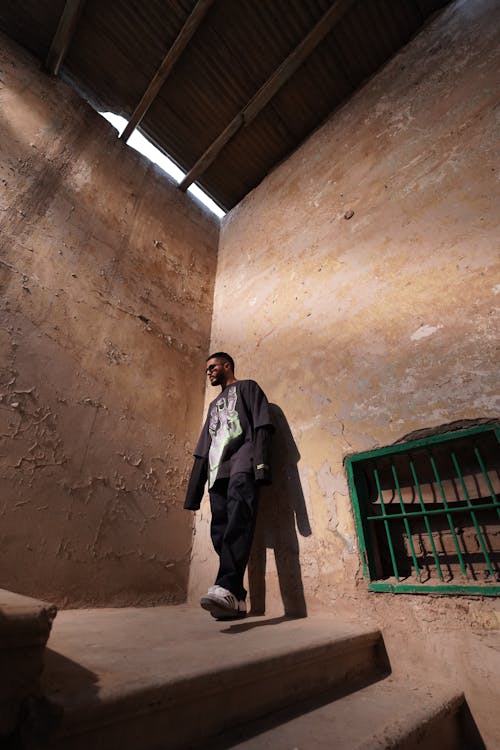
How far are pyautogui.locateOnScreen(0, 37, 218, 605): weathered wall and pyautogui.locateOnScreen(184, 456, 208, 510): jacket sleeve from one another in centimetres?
33

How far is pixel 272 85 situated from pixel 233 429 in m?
3.54

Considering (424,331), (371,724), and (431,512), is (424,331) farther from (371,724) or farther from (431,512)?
(371,724)

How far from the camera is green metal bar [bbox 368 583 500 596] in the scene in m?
1.49

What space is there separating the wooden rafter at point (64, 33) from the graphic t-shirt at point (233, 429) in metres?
3.46

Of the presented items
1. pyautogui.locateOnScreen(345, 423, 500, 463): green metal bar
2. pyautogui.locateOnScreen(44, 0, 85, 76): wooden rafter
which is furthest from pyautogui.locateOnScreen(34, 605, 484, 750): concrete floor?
pyautogui.locateOnScreen(44, 0, 85, 76): wooden rafter

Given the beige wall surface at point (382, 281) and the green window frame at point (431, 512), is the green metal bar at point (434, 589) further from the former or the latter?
the beige wall surface at point (382, 281)

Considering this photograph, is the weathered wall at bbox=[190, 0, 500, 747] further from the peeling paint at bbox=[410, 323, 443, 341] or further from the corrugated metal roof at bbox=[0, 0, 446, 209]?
the corrugated metal roof at bbox=[0, 0, 446, 209]

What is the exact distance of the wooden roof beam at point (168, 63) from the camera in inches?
127

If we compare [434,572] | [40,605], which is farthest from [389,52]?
[40,605]

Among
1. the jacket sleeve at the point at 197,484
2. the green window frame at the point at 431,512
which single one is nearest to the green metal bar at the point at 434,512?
the green window frame at the point at 431,512

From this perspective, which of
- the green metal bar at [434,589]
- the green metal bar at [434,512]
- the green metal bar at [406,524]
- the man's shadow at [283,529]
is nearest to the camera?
the green metal bar at [434,589]

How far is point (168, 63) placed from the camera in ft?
11.5

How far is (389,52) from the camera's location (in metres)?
3.48

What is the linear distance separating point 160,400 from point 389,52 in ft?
12.8
